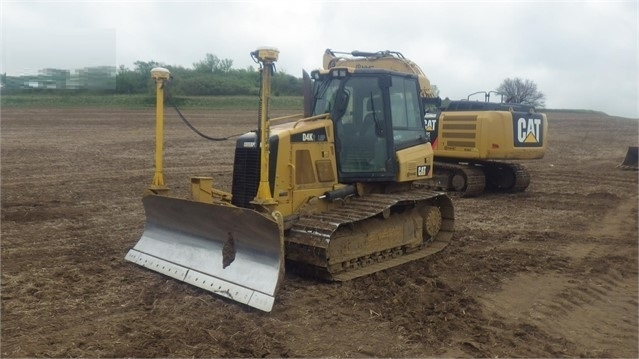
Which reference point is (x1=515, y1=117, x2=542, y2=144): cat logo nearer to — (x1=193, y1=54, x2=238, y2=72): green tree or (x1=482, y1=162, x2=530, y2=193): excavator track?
(x1=482, y1=162, x2=530, y2=193): excavator track

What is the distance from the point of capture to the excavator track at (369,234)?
6.57 m

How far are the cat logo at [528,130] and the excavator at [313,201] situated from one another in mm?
5713

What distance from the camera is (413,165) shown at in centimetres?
814

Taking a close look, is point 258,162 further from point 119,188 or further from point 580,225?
point 119,188

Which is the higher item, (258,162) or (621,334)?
(258,162)

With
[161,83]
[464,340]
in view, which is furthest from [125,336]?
[161,83]

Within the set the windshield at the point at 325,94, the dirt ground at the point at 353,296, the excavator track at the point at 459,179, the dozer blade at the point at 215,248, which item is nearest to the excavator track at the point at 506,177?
the excavator track at the point at 459,179

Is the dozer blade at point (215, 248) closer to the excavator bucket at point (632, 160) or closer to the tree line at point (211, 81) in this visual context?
the tree line at point (211, 81)

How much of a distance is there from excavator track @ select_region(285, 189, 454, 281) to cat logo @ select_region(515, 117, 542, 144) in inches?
225

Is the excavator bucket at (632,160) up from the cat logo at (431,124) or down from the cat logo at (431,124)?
down

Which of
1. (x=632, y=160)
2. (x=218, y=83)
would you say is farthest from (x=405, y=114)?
(x=218, y=83)

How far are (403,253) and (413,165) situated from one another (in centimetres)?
120

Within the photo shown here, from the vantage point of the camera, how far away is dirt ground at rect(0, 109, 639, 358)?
5.07 m

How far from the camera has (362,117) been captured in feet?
25.3
